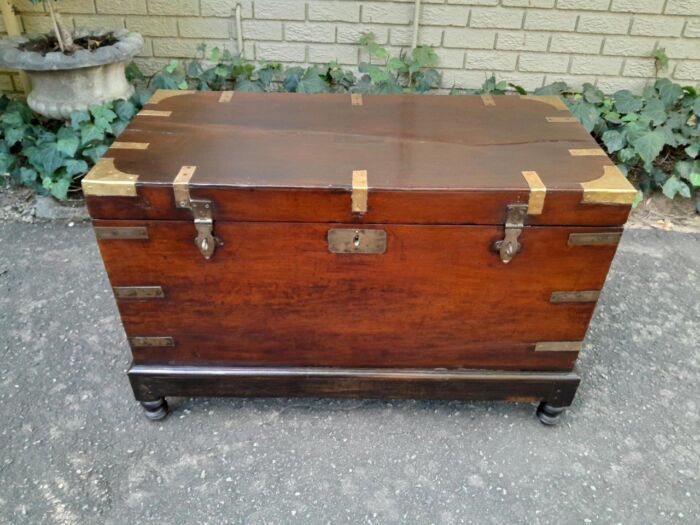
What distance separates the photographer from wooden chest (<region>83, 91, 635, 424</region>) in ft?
4.42

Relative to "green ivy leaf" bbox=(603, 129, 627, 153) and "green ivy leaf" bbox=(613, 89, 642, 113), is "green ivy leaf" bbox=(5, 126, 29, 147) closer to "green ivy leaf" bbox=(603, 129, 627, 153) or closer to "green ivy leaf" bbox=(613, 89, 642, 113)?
"green ivy leaf" bbox=(603, 129, 627, 153)

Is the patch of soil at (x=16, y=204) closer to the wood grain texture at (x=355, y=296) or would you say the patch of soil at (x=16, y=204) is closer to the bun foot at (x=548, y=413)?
the wood grain texture at (x=355, y=296)

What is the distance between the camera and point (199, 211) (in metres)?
1.35

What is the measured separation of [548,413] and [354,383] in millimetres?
582

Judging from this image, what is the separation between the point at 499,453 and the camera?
5.38ft

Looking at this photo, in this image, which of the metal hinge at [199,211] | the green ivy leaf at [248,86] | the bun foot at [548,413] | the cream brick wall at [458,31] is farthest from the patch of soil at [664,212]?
the metal hinge at [199,211]

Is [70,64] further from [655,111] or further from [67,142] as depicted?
[655,111]

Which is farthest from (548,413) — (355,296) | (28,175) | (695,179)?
(28,175)

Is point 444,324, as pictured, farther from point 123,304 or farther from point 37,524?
point 37,524

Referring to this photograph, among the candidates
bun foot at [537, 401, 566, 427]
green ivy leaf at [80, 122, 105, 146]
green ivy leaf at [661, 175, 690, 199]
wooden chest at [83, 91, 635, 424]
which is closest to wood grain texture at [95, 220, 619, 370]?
wooden chest at [83, 91, 635, 424]

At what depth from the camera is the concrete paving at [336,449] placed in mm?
1489

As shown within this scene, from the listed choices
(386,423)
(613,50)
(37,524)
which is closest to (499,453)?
(386,423)

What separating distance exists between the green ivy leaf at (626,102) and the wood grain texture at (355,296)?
156cm

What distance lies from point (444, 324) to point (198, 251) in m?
0.67
